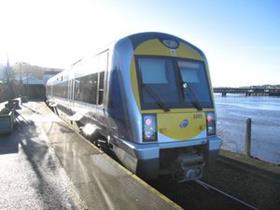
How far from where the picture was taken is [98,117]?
7.00m

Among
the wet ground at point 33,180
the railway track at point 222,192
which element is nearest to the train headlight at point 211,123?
the railway track at point 222,192

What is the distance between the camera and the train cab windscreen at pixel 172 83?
18.3 ft

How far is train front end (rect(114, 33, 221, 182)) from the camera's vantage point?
17.5 ft

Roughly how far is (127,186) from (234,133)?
18.3m

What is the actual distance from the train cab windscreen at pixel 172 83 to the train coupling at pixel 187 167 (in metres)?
0.98

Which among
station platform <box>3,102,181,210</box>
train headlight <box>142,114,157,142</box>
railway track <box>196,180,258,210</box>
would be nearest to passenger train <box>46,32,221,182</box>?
train headlight <box>142,114,157,142</box>

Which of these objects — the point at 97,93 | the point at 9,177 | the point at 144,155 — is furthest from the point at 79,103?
the point at 144,155

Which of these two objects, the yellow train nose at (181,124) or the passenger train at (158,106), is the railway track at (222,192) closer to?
the passenger train at (158,106)

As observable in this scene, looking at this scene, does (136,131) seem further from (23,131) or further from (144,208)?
(23,131)

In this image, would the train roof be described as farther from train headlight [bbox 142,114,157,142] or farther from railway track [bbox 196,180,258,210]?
railway track [bbox 196,180,258,210]

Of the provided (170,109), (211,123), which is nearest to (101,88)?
(170,109)

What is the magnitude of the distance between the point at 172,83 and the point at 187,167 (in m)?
1.64

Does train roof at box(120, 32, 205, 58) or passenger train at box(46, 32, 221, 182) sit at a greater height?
train roof at box(120, 32, 205, 58)

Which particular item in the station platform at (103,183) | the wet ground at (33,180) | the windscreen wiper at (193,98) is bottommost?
the wet ground at (33,180)
